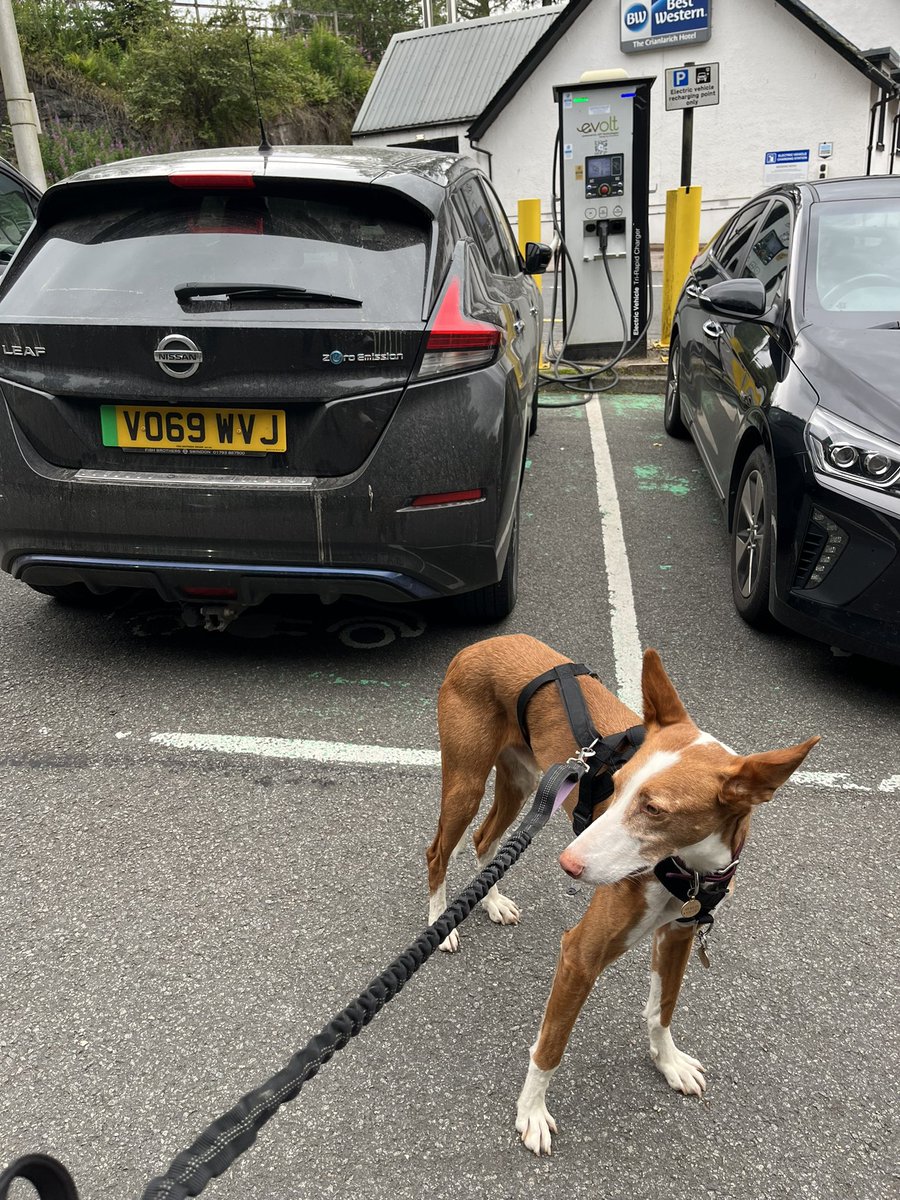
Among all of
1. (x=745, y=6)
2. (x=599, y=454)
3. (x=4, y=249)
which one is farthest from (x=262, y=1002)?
(x=745, y=6)

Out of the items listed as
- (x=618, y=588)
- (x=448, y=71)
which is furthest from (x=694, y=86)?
(x=448, y=71)

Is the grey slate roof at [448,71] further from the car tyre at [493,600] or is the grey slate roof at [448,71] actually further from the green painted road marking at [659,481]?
the car tyre at [493,600]

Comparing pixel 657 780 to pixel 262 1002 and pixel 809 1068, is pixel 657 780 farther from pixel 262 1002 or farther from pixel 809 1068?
pixel 262 1002

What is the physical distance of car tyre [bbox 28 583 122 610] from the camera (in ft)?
13.7

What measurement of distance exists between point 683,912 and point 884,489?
6.91ft

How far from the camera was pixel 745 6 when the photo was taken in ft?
72.1

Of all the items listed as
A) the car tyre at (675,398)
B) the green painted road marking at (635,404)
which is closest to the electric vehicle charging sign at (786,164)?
the green painted road marking at (635,404)

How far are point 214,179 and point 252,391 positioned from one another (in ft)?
2.77

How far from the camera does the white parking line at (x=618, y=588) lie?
3686 mm

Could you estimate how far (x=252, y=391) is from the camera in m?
3.23

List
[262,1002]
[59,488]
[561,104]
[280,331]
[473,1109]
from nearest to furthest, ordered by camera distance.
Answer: [473,1109] → [262,1002] → [280,331] → [59,488] → [561,104]

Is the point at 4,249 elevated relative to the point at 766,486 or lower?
elevated

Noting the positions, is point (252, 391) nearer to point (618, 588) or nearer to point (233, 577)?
point (233, 577)

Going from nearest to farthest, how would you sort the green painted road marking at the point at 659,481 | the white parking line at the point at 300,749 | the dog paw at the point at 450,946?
the dog paw at the point at 450,946, the white parking line at the point at 300,749, the green painted road marking at the point at 659,481
